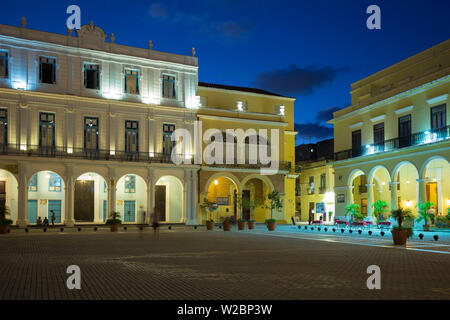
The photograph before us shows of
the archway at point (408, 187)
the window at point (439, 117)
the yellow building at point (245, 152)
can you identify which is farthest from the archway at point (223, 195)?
the window at point (439, 117)

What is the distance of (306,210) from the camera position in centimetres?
5497

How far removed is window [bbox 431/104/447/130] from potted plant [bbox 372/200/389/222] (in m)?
6.43

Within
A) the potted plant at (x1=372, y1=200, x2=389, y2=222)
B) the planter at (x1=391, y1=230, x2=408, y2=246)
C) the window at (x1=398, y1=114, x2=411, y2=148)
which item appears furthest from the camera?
the potted plant at (x1=372, y1=200, x2=389, y2=222)

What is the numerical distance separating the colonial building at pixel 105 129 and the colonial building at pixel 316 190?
611 cm

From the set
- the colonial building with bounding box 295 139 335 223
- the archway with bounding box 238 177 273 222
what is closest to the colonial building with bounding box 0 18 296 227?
the archway with bounding box 238 177 273 222

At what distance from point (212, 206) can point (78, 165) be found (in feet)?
36.2

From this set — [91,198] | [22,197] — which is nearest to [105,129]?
[91,198]

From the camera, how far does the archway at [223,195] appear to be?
44906 millimetres

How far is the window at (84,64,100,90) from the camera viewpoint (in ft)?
127

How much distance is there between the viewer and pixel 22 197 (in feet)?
Answer: 113

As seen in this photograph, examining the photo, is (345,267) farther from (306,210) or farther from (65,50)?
(306,210)

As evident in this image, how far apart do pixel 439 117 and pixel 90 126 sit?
25.2 m

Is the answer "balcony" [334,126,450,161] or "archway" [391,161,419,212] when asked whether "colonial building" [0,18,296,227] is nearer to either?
"balcony" [334,126,450,161]
